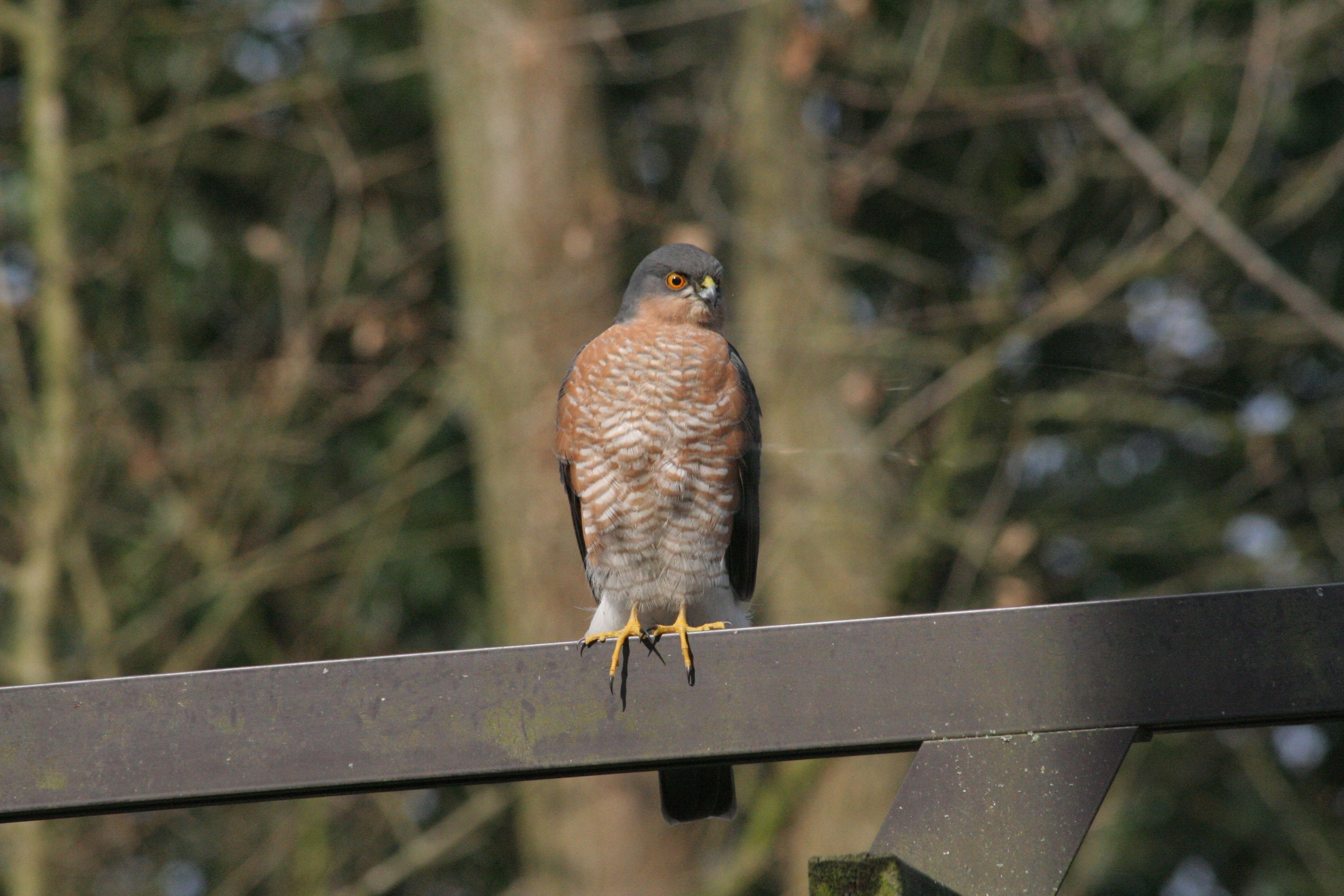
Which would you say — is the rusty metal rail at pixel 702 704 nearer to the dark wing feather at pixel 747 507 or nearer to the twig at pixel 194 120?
the dark wing feather at pixel 747 507

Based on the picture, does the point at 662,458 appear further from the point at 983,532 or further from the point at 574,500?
the point at 983,532

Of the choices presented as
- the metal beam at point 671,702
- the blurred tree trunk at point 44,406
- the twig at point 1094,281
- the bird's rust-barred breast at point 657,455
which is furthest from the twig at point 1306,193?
the blurred tree trunk at point 44,406

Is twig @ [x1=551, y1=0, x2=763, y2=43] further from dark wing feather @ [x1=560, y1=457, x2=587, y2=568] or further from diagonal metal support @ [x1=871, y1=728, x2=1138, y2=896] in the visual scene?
diagonal metal support @ [x1=871, y1=728, x2=1138, y2=896]

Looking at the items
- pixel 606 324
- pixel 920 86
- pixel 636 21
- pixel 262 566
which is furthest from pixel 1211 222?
pixel 262 566

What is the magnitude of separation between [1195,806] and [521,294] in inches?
205

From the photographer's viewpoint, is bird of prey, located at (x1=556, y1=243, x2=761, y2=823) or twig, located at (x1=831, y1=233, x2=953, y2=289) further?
twig, located at (x1=831, y1=233, x2=953, y2=289)

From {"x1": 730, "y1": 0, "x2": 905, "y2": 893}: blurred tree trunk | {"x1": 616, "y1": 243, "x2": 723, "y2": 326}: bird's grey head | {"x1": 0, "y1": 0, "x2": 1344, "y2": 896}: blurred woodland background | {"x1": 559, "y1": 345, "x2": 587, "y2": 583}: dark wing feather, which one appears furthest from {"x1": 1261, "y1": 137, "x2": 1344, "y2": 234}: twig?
{"x1": 559, "y1": 345, "x2": 587, "y2": 583}: dark wing feather

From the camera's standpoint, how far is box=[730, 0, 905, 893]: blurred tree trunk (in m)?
5.47

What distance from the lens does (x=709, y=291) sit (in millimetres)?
3484

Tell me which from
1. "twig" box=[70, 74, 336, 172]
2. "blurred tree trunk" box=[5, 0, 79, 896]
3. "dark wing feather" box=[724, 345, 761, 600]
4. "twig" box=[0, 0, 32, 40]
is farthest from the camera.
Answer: "twig" box=[0, 0, 32, 40]

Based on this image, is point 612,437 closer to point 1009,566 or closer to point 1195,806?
point 1009,566

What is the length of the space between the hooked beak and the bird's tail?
50.7 inches

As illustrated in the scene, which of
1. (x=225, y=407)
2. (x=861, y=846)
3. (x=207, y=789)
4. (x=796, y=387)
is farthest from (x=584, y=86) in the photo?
(x=207, y=789)

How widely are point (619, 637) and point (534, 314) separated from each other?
348 centimetres
